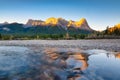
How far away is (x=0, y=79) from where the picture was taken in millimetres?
13656

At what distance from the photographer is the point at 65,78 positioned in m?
14.4

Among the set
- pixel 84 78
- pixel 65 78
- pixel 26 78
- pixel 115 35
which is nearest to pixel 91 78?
pixel 84 78

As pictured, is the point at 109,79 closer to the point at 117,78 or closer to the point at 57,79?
the point at 117,78

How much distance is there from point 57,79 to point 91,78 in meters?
2.15

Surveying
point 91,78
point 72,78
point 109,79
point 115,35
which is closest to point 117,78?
point 109,79

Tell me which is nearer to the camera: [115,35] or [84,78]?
[84,78]

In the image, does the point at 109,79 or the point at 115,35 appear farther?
the point at 115,35

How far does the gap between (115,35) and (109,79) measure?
624ft

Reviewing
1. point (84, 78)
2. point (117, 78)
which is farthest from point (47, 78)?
point (117, 78)

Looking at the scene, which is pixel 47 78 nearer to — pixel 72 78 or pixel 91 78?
pixel 72 78

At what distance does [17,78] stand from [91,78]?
4.61 m

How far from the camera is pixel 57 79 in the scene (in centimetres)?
1403

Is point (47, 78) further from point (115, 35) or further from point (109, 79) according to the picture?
point (115, 35)

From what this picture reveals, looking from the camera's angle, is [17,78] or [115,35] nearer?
[17,78]
